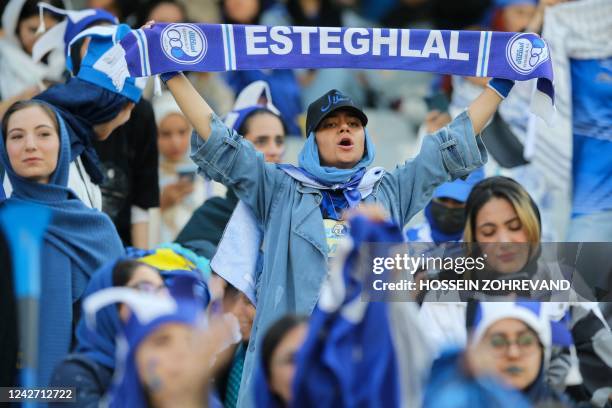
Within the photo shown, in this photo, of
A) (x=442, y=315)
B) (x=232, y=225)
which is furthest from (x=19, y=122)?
(x=442, y=315)

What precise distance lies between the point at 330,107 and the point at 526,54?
90 cm

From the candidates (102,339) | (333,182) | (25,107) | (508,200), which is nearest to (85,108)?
(25,107)

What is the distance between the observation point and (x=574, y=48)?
902cm

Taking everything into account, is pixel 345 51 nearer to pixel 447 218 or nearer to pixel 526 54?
pixel 526 54

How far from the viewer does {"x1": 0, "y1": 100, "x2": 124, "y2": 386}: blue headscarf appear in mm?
6367

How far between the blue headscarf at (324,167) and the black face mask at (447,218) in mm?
1867

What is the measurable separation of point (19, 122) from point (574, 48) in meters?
3.57

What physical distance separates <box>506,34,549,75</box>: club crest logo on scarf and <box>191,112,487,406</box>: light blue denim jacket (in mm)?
340

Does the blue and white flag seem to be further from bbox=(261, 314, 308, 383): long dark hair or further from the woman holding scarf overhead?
the woman holding scarf overhead

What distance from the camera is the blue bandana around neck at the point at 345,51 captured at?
22.3 ft

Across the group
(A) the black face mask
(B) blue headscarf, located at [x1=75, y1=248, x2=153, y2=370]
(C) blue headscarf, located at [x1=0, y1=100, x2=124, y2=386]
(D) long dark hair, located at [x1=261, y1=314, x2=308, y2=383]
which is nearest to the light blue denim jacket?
(C) blue headscarf, located at [x1=0, y1=100, x2=124, y2=386]

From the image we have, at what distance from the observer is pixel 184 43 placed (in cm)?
679

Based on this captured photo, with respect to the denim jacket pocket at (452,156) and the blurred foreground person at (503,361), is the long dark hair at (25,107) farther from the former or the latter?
the blurred foreground person at (503,361)

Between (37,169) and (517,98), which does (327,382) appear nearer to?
(37,169)
